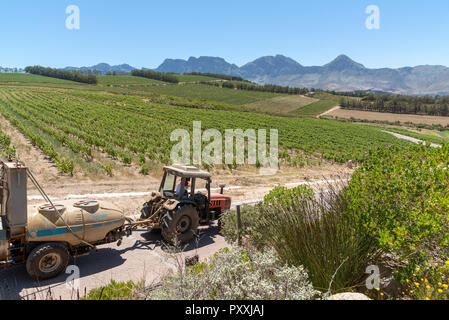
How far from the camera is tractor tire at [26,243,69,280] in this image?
18.5ft

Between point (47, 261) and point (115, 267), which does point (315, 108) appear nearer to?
point (115, 267)

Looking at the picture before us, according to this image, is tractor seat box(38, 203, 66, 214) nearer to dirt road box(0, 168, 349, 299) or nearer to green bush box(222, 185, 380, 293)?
dirt road box(0, 168, 349, 299)

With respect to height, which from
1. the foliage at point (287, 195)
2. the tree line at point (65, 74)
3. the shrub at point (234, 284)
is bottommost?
the shrub at point (234, 284)

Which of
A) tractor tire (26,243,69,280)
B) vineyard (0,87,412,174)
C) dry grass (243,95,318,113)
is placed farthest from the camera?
dry grass (243,95,318,113)

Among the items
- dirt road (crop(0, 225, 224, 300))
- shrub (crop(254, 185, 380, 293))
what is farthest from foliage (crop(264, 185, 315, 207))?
dirt road (crop(0, 225, 224, 300))

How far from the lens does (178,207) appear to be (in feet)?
25.6

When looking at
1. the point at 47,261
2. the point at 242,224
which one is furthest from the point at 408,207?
the point at 47,261

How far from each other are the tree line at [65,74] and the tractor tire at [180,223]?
411 ft

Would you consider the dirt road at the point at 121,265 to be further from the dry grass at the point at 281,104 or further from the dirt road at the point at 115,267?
the dry grass at the point at 281,104

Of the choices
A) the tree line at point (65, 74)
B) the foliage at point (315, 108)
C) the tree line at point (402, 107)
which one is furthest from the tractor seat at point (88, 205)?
the tree line at point (65, 74)

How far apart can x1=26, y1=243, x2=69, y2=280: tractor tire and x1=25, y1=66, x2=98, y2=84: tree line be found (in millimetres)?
126196

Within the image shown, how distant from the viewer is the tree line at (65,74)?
116 meters
